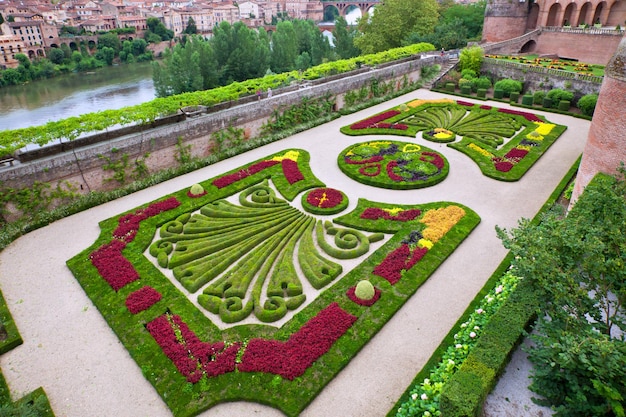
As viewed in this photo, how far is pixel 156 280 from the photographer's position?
14648 mm

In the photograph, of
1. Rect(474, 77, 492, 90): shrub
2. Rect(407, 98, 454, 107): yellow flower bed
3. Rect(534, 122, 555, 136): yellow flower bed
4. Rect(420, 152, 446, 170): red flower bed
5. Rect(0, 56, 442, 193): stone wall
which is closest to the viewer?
Rect(0, 56, 442, 193): stone wall

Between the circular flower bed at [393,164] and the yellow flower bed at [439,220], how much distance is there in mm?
2821

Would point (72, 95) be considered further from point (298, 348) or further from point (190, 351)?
point (298, 348)

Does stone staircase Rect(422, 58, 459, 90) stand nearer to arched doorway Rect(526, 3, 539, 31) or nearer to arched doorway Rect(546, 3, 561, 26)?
arched doorway Rect(526, 3, 539, 31)

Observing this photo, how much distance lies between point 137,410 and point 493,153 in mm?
21858

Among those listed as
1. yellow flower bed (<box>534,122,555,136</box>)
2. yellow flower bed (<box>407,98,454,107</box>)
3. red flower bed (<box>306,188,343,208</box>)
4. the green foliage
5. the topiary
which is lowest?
the topiary

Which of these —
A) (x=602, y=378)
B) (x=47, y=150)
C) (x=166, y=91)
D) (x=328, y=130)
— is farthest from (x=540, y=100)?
(x=166, y=91)

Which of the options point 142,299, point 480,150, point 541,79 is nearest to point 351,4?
point 541,79

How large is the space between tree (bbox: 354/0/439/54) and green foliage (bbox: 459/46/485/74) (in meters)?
11.8

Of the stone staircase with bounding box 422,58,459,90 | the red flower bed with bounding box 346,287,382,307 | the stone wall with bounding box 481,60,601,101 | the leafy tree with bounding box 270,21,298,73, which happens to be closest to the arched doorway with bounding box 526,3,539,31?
the stone staircase with bounding box 422,58,459,90

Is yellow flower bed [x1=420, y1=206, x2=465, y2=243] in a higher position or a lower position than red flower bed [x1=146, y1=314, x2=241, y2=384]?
higher

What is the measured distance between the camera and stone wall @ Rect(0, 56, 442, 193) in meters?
18.7

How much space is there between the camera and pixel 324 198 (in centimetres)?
1938

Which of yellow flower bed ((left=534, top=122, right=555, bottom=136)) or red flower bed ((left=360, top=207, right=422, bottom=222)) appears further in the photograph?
yellow flower bed ((left=534, top=122, right=555, bottom=136))
